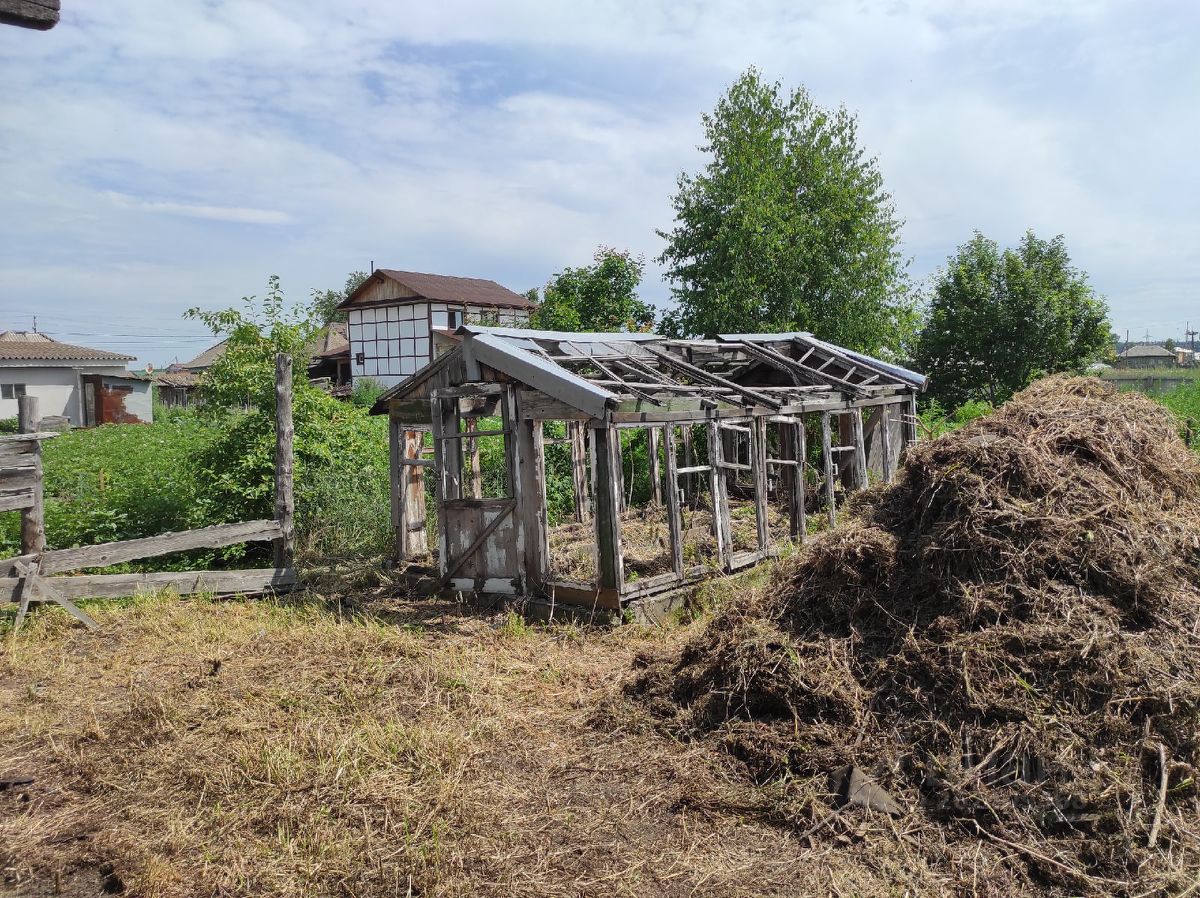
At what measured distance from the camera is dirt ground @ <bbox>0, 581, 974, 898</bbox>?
421cm

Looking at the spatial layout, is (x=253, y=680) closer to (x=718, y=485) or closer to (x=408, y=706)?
(x=408, y=706)

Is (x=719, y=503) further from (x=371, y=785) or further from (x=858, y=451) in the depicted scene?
(x=371, y=785)

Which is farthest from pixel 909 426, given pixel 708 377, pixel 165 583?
pixel 165 583

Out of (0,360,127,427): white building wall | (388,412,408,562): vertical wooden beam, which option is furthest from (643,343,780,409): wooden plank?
(0,360,127,427): white building wall

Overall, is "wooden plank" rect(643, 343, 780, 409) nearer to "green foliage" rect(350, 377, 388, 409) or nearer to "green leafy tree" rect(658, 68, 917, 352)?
"green leafy tree" rect(658, 68, 917, 352)

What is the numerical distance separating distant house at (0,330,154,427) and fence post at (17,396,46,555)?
97.3ft

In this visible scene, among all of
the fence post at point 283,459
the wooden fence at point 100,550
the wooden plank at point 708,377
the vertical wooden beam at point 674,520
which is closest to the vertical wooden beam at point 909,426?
the wooden plank at point 708,377

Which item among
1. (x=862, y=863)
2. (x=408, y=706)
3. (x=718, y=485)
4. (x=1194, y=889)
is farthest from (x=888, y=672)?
(x=718, y=485)

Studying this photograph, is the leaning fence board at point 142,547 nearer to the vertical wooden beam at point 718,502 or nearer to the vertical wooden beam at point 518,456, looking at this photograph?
the vertical wooden beam at point 518,456

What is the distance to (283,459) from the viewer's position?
32.8ft

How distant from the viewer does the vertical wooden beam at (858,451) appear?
13195mm

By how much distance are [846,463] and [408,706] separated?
10089 millimetres

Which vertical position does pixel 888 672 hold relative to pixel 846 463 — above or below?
below

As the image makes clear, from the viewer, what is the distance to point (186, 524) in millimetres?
11023
